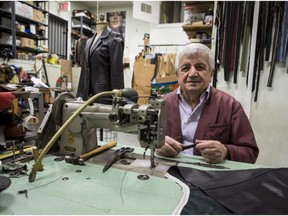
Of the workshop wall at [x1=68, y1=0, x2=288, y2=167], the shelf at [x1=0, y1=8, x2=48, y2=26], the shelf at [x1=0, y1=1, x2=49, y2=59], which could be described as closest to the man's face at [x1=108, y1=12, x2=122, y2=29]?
the shelf at [x1=0, y1=1, x2=49, y2=59]

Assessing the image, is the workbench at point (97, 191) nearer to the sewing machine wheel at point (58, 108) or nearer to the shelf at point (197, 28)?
the sewing machine wheel at point (58, 108)

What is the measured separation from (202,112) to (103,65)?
116cm

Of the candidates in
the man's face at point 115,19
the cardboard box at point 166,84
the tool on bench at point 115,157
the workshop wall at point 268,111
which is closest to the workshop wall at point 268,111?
the workshop wall at point 268,111

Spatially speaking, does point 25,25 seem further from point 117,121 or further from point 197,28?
point 117,121

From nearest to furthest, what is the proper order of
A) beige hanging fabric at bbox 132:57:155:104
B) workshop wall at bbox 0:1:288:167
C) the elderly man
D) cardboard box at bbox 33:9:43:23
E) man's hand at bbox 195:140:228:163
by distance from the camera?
man's hand at bbox 195:140:228:163 → the elderly man → workshop wall at bbox 0:1:288:167 → beige hanging fabric at bbox 132:57:155:104 → cardboard box at bbox 33:9:43:23

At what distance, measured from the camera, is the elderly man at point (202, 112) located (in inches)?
47.9

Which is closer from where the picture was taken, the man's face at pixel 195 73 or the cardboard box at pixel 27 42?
the man's face at pixel 195 73

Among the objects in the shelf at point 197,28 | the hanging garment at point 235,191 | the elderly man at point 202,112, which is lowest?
the hanging garment at point 235,191

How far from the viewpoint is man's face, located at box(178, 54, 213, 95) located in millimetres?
1279

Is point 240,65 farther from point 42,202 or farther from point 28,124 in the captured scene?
point 42,202

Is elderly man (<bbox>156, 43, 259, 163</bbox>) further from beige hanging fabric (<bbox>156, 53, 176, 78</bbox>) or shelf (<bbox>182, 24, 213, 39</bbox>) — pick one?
beige hanging fabric (<bbox>156, 53, 176, 78</bbox>)

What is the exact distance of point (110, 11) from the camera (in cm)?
609

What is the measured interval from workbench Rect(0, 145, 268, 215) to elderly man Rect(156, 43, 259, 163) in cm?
27

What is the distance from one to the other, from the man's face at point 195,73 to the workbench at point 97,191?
1.61 feet
